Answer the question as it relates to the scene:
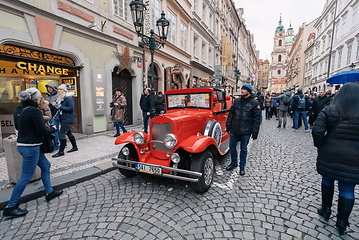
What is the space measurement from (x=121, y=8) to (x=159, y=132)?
824 cm

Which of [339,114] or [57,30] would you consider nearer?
[339,114]

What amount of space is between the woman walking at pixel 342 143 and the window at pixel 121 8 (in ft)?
31.5

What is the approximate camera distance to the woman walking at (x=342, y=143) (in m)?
2.11

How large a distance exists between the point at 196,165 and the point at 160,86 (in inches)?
411

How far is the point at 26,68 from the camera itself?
6.19 meters

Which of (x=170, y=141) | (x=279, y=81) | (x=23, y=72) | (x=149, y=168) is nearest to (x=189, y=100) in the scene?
(x=170, y=141)

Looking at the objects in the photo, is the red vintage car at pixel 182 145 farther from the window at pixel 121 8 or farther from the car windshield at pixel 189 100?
the window at pixel 121 8

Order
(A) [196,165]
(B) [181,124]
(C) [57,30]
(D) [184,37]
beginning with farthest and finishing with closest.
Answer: (D) [184,37] → (C) [57,30] → (B) [181,124] → (A) [196,165]

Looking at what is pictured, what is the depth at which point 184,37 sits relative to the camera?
1580 centimetres

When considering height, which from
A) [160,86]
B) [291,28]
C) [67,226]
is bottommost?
[67,226]

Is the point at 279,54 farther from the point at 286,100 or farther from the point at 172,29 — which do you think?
the point at 286,100

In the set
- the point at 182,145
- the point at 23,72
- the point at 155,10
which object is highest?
the point at 155,10

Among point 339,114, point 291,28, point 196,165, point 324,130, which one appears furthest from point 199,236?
point 291,28

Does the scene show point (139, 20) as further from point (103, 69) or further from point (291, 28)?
point (291, 28)
